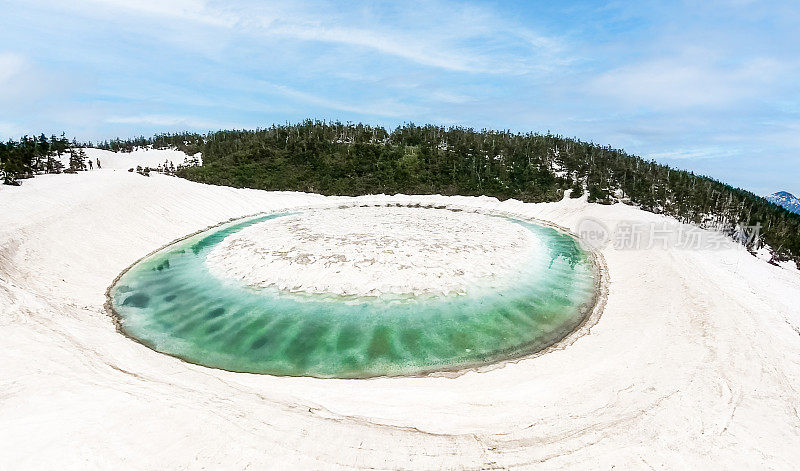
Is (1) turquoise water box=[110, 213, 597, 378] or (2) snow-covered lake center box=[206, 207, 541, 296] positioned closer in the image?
(1) turquoise water box=[110, 213, 597, 378]

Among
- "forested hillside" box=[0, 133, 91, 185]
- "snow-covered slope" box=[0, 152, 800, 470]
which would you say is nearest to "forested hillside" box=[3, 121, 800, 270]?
"forested hillside" box=[0, 133, 91, 185]

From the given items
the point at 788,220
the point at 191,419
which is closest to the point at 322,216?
the point at 191,419

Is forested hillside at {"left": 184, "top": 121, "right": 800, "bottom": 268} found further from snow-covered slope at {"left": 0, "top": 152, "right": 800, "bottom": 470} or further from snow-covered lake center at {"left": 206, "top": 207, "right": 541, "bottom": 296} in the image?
snow-covered slope at {"left": 0, "top": 152, "right": 800, "bottom": 470}

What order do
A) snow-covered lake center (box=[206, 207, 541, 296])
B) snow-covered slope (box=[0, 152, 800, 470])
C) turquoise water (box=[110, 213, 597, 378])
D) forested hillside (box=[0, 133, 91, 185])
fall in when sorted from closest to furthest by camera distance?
snow-covered slope (box=[0, 152, 800, 470]) → turquoise water (box=[110, 213, 597, 378]) → snow-covered lake center (box=[206, 207, 541, 296]) → forested hillside (box=[0, 133, 91, 185])

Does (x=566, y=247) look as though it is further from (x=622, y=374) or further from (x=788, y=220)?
(x=788, y=220)

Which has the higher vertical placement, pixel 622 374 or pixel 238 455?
pixel 622 374

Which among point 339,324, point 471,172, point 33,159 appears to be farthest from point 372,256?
point 33,159
